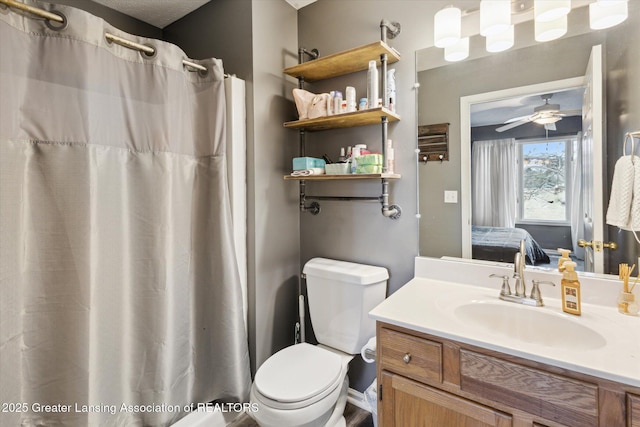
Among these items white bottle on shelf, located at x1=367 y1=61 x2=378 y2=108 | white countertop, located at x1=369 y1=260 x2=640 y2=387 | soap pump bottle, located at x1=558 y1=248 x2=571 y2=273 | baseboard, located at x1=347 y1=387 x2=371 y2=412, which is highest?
white bottle on shelf, located at x1=367 y1=61 x2=378 y2=108

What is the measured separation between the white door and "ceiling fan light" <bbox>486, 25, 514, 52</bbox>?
11.4 inches

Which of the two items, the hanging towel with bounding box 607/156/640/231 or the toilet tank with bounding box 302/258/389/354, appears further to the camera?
the toilet tank with bounding box 302/258/389/354

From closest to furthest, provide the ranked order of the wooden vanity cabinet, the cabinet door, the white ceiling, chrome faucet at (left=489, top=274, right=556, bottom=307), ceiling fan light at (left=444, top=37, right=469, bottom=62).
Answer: the wooden vanity cabinet
the cabinet door
chrome faucet at (left=489, top=274, right=556, bottom=307)
ceiling fan light at (left=444, top=37, right=469, bottom=62)
the white ceiling

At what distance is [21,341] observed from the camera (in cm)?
102

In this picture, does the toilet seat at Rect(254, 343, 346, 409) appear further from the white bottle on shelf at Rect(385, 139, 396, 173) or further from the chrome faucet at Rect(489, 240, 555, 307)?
the white bottle on shelf at Rect(385, 139, 396, 173)

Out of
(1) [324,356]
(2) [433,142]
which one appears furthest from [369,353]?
(2) [433,142]

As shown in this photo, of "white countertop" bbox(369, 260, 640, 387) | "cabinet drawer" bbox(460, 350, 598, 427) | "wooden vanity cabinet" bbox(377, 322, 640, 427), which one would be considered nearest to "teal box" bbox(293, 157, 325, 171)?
"white countertop" bbox(369, 260, 640, 387)

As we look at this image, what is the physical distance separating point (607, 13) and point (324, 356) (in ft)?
5.85

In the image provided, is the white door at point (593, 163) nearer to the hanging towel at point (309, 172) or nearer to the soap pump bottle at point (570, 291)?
the soap pump bottle at point (570, 291)

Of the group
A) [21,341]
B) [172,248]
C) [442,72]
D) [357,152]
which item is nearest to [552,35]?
[442,72]

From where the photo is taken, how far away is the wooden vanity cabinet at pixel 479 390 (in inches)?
29.6

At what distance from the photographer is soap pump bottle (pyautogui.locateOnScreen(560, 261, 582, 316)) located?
1038 mm

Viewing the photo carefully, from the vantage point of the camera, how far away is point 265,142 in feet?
5.55

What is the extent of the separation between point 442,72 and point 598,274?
1.06 meters
